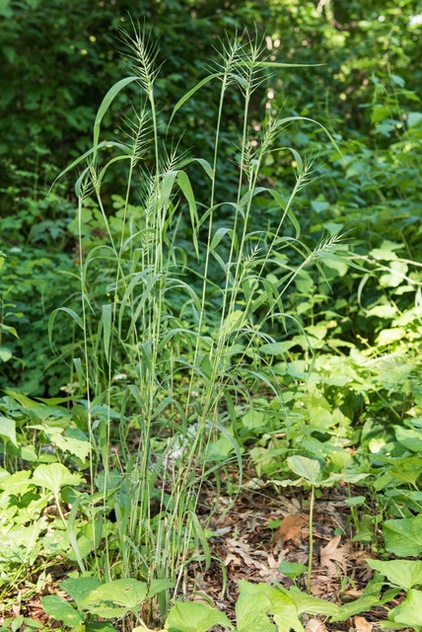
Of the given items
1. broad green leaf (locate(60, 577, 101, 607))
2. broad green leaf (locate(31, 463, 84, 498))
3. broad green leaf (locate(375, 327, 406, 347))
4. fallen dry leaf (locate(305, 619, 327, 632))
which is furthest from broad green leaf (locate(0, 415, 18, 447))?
broad green leaf (locate(375, 327, 406, 347))

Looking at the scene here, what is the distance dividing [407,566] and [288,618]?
0.90 ft

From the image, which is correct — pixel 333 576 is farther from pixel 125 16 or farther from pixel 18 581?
pixel 125 16

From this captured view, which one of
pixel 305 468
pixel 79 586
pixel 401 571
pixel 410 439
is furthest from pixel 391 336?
pixel 79 586

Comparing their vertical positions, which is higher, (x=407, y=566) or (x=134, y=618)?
(x=407, y=566)

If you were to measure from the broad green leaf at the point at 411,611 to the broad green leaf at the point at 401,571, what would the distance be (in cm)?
4

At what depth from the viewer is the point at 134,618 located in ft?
5.17

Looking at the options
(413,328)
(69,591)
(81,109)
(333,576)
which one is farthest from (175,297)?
(81,109)

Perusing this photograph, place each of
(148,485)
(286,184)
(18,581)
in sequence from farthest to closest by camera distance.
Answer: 1. (286,184)
2. (18,581)
3. (148,485)

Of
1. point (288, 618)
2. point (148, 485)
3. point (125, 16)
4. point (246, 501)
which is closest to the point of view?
point (288, 618)

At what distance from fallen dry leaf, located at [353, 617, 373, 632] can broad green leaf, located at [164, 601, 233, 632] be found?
422 mm

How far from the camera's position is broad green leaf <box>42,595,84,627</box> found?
146 cm

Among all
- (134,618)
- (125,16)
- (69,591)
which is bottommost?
(134,618)

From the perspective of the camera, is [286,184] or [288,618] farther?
[286,184]

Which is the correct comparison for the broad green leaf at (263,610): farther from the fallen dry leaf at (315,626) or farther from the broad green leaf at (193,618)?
the fallen dry leaf at (315,626)
